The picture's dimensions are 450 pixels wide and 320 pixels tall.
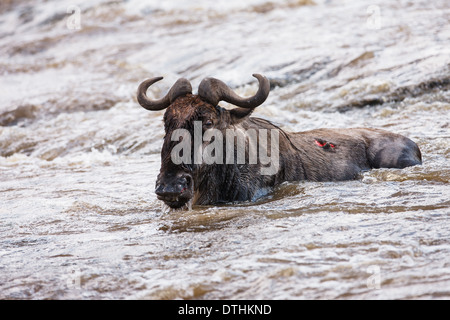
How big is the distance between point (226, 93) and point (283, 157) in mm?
1346

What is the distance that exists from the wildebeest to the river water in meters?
0.29

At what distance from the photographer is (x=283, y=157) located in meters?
8.30

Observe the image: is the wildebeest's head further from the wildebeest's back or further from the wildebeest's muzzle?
the wildebeest's back

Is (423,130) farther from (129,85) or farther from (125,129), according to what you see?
(129,85)

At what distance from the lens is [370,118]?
12250 millimetres

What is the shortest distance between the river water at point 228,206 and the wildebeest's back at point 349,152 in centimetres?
27

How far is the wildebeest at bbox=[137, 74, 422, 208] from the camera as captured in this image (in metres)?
7.08

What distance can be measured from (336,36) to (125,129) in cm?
757

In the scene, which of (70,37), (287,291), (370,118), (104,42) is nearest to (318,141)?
(370,118)

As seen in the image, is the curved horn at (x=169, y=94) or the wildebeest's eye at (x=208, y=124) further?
the curved horn at (x=169, y=94)

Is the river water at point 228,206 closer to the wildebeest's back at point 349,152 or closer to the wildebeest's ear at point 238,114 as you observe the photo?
the wildebeest's back at point 349,152

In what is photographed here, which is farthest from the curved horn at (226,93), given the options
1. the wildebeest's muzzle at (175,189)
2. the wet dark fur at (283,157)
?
the wildebeest's muzzle at (175,189)

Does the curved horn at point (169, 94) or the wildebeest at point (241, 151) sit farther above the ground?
the curved horn at point (169, 94)

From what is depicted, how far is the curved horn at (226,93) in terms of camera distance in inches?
290
